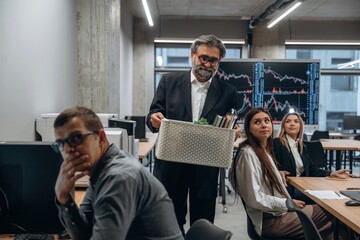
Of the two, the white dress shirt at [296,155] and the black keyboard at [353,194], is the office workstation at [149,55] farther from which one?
the black keyboard at [353,194]

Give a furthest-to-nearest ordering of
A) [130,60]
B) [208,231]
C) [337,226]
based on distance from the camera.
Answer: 1. [130,60]
2. [337,226]
3. [208,231]

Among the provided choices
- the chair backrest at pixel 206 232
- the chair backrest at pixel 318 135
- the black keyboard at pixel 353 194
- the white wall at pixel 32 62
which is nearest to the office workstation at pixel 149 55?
the white wall at pixel 32 62

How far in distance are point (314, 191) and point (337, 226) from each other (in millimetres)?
242

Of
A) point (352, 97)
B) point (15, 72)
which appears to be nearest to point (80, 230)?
point (15, 72)

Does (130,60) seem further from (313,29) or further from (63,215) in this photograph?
(63,215)

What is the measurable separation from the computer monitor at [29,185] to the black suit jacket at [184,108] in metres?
0.80

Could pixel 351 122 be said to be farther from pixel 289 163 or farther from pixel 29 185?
pixel 29 185

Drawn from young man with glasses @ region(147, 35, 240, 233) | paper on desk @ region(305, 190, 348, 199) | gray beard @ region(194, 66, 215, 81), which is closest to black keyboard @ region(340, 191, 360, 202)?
paper on desk @ region(305, 190, 348, 199)

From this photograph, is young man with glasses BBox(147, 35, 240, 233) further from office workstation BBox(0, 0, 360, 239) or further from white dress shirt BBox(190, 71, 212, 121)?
office workstation BBox(0, 0, 360, 239)

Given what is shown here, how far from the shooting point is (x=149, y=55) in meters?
8.23

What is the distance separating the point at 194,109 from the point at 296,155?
1.51m

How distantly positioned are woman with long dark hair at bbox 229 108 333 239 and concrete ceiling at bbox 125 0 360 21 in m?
4.79

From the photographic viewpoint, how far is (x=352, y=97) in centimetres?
880

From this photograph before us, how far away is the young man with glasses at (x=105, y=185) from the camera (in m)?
1.16
